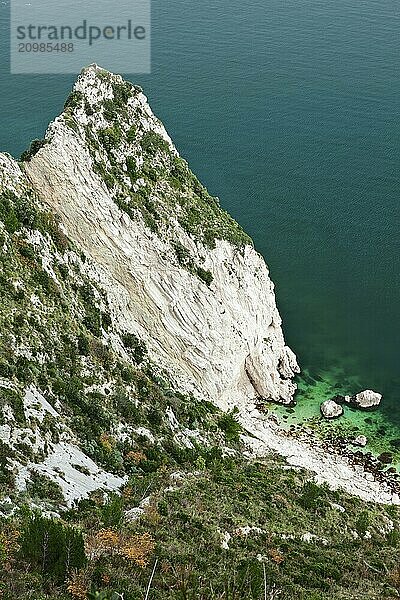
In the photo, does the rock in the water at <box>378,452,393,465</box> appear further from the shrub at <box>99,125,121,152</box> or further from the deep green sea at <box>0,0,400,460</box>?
the shrub at <box>99,125,121,152</box>

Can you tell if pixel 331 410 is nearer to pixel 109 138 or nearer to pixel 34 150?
pixel 109 138

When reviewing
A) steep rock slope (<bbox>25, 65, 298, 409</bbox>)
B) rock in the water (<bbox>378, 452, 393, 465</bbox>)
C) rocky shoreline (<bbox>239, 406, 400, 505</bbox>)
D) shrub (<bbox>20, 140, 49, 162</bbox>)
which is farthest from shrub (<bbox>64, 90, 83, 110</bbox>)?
rock in the water (<bbox>378, 452, 393, 465</bbox>)

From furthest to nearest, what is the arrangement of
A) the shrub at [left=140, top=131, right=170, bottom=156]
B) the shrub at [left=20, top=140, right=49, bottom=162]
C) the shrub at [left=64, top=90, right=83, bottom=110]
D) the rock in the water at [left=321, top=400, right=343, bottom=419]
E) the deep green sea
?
1. the deep green sea
2. the rock in the water at [left=321, top=400, right=343, bottom=419]
3. the shrub at [left=140, top=131, right=170, bottom=156]
4. the shrub at [left=64, top=90, right=83, bottom=110]
5. the shrub at [left=20, top=140, right=49, bottom=162]

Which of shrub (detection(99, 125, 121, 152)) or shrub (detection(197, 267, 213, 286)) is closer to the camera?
shrub (detection(99, 125, 121, 152))

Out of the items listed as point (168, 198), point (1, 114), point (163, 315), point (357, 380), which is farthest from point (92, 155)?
point (1, 114)

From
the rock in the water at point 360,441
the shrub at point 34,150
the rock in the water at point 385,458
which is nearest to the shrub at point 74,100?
the shrub at point 34,150

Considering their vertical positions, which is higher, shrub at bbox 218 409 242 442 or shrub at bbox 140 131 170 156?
shrub at bbox 140 131 170 156
